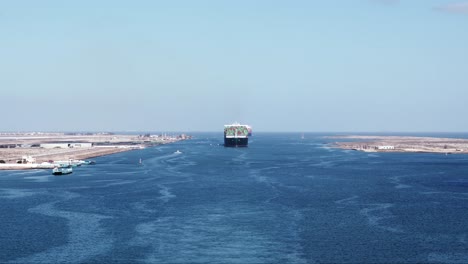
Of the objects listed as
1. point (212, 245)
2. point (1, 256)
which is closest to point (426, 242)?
point (212, 245)

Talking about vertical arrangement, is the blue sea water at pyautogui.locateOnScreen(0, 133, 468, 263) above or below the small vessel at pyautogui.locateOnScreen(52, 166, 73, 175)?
below

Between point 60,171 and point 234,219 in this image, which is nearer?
point 234,219

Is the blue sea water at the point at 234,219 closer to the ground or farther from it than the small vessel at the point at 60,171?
closer to the ground

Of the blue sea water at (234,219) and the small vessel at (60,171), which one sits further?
the small vessel at (60,171)

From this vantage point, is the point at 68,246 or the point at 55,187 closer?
the point at 68,246

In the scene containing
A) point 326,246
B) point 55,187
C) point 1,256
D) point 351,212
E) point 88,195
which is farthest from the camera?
point 55,187

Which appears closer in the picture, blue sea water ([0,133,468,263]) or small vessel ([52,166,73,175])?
blue sea water ([0,133,468,263])

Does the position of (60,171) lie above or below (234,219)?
above

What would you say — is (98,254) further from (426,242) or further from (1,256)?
(426,242)
